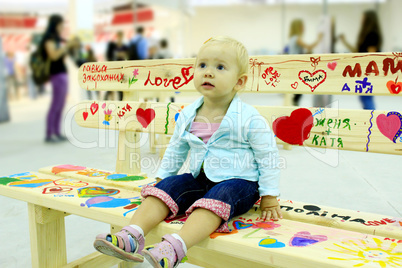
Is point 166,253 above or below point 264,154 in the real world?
below

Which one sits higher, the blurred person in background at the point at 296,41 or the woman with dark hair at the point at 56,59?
the blurred person in background at the point at 296,41

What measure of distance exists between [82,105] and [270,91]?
1.12 metres

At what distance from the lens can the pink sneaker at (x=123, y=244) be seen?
122 centimetres

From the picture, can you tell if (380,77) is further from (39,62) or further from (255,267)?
(39,62)

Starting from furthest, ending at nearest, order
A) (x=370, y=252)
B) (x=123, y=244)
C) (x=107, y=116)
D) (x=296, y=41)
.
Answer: (x=296, y=41) < (x=107, y=116) < (x=123, y=244) < (x=370, y=252)

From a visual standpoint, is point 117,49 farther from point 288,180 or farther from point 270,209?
point 270,209

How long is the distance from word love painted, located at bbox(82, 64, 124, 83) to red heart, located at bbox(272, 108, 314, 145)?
0.95 metres

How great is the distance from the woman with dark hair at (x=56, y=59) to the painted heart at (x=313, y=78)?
3842mm

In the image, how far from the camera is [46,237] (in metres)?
1.86

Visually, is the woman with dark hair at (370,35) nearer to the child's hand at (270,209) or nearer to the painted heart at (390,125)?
the painted heart at (390,125)

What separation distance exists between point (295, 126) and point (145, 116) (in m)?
0.79

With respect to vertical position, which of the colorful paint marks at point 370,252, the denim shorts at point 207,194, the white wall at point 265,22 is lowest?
the colorful paint marks at point 370,252

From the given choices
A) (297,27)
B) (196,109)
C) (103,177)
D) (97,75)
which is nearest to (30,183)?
(103,177)

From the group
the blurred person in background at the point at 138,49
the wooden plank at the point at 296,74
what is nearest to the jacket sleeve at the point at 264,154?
the wooden plank at the point at 296,74
